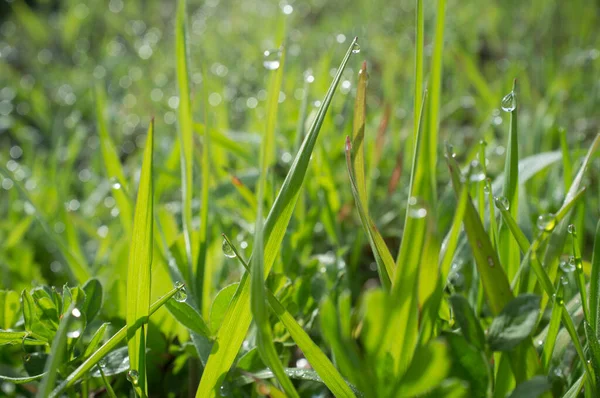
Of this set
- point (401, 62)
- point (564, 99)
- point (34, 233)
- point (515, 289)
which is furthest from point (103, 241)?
point (564, 99)

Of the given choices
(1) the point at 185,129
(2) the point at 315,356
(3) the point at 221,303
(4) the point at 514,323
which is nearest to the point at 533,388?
(4) the point at 514,323

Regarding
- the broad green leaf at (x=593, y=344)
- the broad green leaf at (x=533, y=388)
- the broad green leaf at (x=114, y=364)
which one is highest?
the broad green leaf at (x=533, y=388)

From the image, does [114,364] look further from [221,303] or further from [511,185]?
[511,185]

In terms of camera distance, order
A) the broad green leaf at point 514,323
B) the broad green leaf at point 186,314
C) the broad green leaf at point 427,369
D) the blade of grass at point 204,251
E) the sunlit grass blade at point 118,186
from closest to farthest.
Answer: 1. the broad green leaf at point 427,369
2. the broad green leaf at point 514,323
3. the broad green leaf at point 186,314
4. the blade of grass at point 204,251
5. the sunlit grass blade at point 118,186

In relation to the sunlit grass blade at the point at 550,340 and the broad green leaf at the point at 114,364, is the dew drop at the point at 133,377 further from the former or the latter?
the sunlit grass blade at the point at 550,340

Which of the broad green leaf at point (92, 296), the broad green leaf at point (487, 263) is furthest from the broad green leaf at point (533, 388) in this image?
the broad green leaf at point (92, 296)

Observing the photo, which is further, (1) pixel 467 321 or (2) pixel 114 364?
(2) pixel 114 364

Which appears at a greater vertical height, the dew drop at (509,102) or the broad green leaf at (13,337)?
the dew drop at (509,102)
